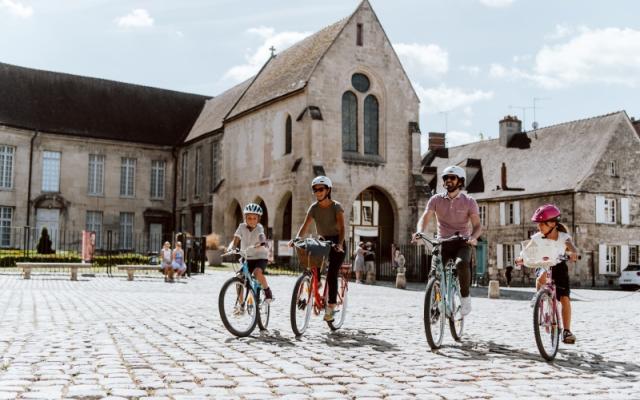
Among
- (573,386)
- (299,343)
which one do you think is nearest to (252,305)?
(299,343)

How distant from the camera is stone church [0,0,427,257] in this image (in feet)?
102

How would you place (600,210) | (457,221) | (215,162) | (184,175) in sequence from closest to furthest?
1. (457,221)
2. (600,210)
3. (215,162)
4. (184,175)

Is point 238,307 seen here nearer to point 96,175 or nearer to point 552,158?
point 552,158

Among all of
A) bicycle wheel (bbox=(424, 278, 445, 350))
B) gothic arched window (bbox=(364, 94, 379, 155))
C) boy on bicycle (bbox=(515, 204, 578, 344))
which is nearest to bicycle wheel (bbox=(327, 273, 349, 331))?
bicycle wheel (bbox=(424, 278, 445, 350))

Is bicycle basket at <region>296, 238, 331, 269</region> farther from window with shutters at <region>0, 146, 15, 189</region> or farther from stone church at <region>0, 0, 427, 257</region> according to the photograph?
window with shutters at <region>0, 146, 15, 189</region>

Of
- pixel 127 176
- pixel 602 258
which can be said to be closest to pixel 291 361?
pixel 602 258

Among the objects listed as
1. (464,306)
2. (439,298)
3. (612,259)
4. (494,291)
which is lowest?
(494,291)

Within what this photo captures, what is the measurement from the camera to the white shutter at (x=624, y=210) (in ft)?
122

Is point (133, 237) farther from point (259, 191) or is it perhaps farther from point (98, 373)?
point (98, 373)

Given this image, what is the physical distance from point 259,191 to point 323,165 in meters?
4.96

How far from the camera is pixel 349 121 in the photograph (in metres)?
31.6

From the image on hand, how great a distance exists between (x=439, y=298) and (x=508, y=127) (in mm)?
37967

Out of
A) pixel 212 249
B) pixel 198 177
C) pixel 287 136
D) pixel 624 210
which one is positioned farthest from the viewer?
pixel 198 177

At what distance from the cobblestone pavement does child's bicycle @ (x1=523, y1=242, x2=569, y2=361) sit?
0.56 feet
